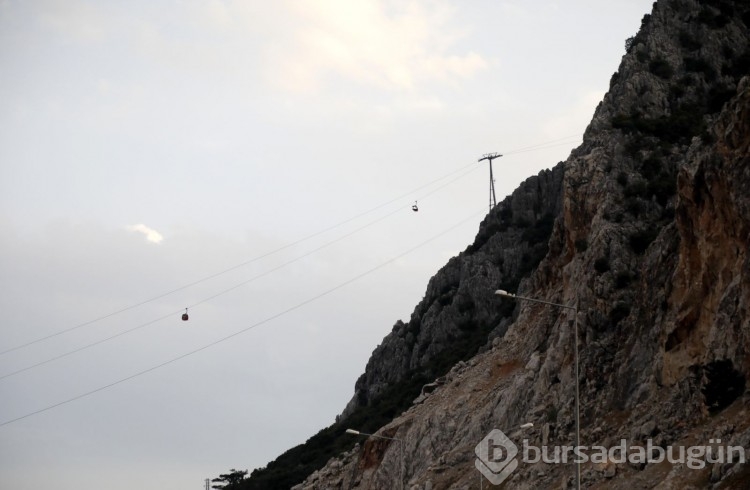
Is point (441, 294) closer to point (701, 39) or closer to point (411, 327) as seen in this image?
point (411, 327)

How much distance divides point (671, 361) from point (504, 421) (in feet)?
47.7

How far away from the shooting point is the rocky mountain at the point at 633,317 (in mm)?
41906

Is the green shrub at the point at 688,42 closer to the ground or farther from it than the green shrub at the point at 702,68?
farther from it

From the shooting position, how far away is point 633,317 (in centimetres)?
5106

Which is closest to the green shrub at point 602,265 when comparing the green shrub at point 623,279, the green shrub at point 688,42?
the green shrub at point 623,279

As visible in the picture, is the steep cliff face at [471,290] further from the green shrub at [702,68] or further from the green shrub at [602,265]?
the green shrub at [602,265]

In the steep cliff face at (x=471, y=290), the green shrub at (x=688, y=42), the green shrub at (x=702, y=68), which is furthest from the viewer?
the steep cliff face at (x=471, y=290)

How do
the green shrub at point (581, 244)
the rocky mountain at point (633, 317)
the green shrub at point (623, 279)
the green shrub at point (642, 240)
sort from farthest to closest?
the green shrub at point (581, 244), the green shrub at point (642, 240), the green shrub at point (623, 279), the rocky mountain at point (633, 317)

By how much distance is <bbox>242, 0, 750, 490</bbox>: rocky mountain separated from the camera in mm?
41906

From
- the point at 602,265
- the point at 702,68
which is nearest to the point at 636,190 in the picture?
the point at 602,265

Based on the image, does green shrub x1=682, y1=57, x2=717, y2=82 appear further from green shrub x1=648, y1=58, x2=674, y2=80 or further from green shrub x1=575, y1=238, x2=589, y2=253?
green shrub x1=575, y1=238, x2=589, y2=253

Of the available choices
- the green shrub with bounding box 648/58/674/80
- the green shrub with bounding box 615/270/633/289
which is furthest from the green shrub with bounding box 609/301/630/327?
the green shrub with bounding box 648/58/674/80

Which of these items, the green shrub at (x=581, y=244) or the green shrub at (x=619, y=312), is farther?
the green shrub at (x=581, y=244)

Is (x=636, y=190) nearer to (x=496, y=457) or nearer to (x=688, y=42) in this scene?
(x=496, y=457)
